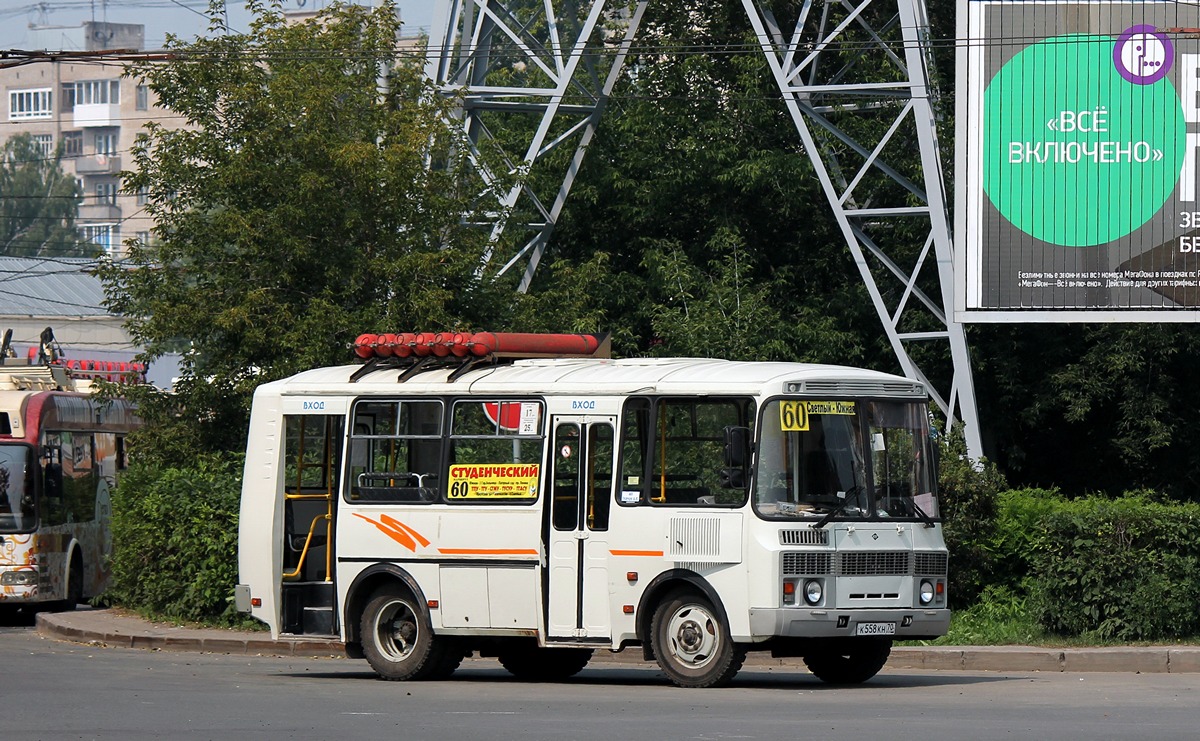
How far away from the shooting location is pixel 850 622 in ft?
47.3

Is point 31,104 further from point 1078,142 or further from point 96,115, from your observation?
point 1078,142

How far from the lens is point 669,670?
48.2ft

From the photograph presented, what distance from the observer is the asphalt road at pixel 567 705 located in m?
11.4

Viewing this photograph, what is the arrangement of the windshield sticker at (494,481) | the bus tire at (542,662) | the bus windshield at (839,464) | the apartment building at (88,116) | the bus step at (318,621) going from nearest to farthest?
the bus windshield at (839,464)
the windshield sticker at (494,481)
the bus step at (318,621)
the bus tire at (542,662)
the apartment building at (88,116)

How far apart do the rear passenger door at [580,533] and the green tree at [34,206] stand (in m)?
111

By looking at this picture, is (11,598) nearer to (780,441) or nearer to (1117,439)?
(780,441)

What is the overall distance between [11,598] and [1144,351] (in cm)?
1546

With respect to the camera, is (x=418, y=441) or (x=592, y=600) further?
(x=418, y=441)

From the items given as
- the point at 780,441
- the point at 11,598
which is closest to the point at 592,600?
the point at 780,441

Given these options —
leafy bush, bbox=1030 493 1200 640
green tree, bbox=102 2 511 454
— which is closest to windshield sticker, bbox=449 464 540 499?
leafy bush, bbox=1030 493 1200 640

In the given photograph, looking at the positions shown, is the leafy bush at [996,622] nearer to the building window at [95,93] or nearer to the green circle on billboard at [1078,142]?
the green circle on billboard at [1078,142]

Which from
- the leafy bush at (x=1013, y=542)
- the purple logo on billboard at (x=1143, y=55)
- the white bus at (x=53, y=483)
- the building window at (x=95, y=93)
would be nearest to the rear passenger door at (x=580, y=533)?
the leafy bush at (x=1013, y=542)

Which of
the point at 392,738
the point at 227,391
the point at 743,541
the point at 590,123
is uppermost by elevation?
the point at 590,123

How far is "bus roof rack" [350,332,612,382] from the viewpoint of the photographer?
16344 mm
